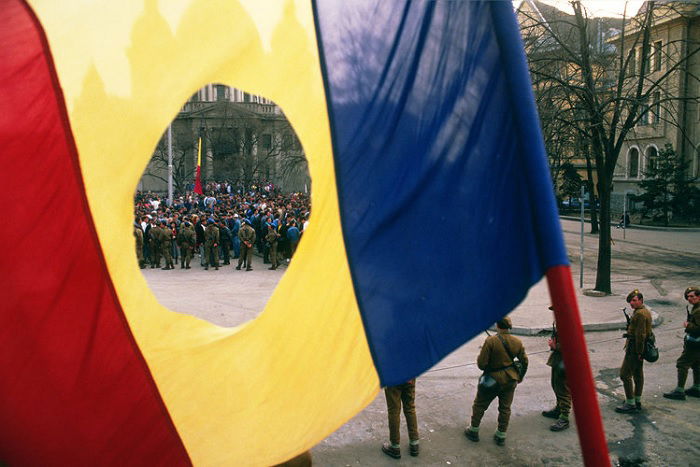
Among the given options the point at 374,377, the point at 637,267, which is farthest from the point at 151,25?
the point at 637,267

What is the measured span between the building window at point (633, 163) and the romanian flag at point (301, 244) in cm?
4867

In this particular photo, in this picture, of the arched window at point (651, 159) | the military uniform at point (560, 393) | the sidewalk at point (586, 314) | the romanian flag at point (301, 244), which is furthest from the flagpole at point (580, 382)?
the arched window at point (651, 159)

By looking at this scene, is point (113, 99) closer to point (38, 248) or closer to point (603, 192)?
point (38, 248)

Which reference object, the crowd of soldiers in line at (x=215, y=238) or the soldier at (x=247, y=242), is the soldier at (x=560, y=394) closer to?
the crowd of soldiers in line at (x=215, y=238)

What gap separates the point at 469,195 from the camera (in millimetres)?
2359

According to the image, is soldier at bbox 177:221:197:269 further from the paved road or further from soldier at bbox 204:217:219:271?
the paved road

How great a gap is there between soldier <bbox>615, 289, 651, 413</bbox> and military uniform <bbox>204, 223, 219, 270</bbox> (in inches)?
567

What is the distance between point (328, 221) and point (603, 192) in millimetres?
14251

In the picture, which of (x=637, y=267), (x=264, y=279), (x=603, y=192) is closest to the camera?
(x=603, y=192)

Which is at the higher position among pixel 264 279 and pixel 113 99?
pixel 113 99

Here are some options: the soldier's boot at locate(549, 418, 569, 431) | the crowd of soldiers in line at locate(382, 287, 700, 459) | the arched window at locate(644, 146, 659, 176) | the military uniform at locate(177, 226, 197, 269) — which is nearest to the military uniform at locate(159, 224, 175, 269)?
the military uniform at locate(177, 226, 197, 269)

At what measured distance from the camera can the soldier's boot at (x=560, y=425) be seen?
7208 mm

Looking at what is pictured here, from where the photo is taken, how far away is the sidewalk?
1183 centimetres

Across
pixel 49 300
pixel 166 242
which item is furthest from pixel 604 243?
pixel 49 300
